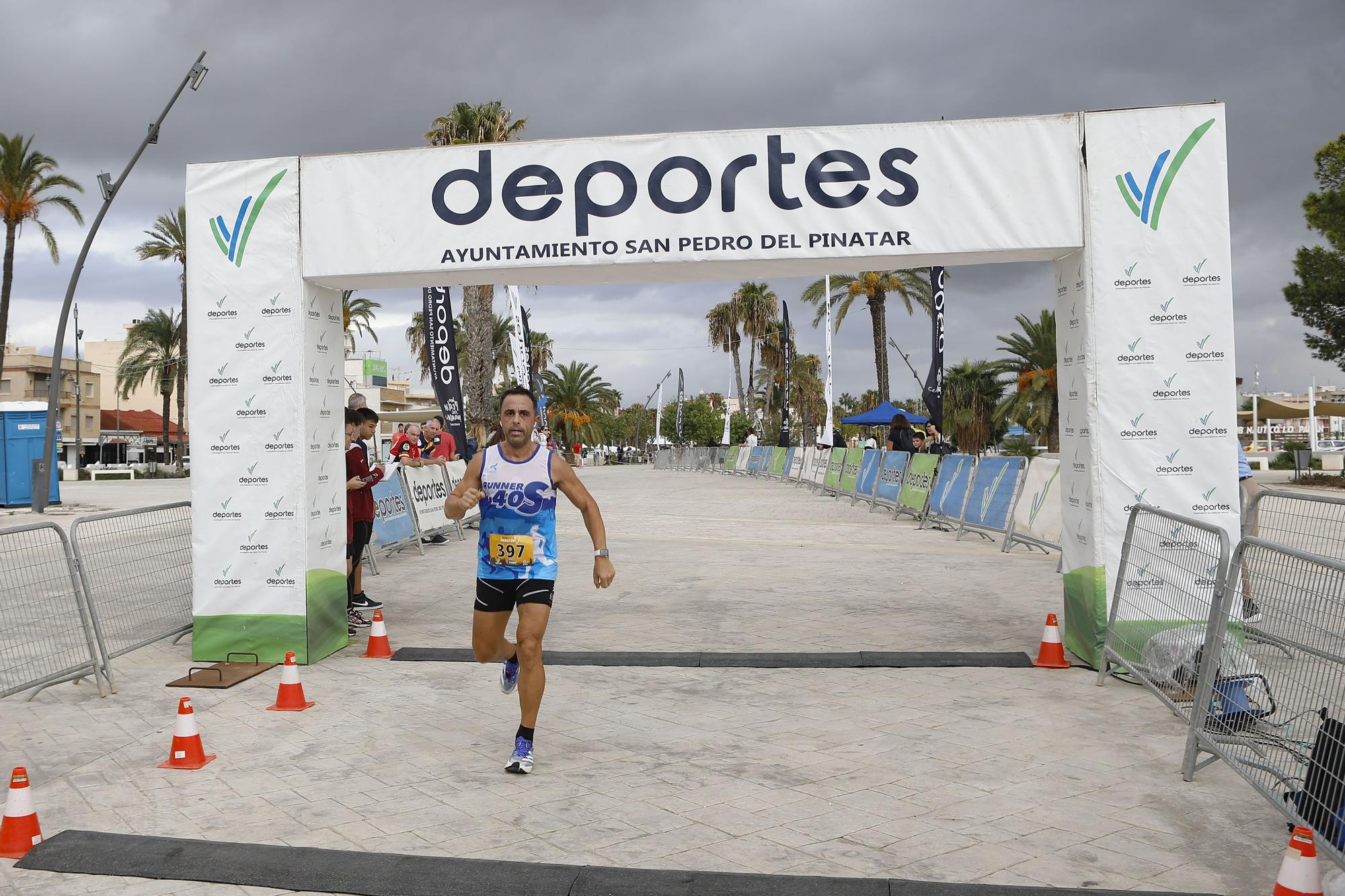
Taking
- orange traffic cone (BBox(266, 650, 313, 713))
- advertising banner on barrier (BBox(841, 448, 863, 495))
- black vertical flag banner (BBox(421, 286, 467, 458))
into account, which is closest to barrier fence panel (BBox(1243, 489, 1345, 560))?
orange traffic cone (BBox(266, 650, 313, 713))

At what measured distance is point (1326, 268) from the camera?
31.2 metres

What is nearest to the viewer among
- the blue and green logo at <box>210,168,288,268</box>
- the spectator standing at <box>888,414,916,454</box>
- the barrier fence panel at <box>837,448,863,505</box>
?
the blue and green logo at <box>210,168,288,268</box>

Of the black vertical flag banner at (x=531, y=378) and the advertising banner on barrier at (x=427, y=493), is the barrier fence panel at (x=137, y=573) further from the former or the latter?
the black vertical flag banner at (x=531, y=378)

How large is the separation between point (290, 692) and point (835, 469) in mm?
20496

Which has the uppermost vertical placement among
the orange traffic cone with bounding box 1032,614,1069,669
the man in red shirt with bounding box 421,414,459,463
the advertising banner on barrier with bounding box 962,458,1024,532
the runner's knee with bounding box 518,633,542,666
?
the man in red shirt with bounding box 421,414,459,463

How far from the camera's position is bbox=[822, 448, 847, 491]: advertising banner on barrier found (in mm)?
24734

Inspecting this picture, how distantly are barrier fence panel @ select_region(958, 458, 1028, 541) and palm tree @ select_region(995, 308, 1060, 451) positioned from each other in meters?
34.9

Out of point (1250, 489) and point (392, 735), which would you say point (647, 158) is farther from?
point (1250, 489)

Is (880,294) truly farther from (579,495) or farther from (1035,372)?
(579,495)

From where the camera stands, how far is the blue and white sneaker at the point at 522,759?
4863mm

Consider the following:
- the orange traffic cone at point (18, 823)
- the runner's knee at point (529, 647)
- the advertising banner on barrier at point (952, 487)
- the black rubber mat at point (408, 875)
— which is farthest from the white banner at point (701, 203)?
the advertising banner on barrier at point (952, 487)

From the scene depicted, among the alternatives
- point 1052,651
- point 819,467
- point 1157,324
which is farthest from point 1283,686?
point 819,467

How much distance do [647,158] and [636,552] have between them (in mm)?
7492

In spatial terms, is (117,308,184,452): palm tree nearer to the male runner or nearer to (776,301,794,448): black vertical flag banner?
(776,301,794,448): black vertical flag banner
